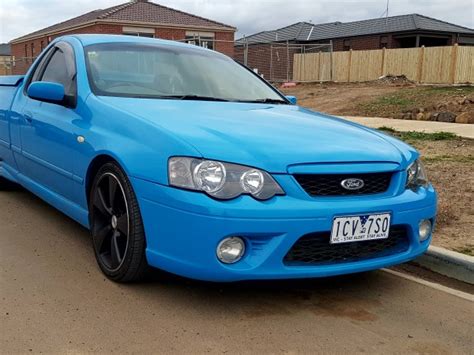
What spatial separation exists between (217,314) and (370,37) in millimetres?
39676

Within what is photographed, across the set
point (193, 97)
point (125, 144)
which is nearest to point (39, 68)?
point (193, 97)

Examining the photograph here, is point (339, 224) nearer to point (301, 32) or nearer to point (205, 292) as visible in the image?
point (205, 292)

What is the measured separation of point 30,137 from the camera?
459 cm

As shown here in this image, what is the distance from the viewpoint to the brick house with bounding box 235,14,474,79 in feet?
110

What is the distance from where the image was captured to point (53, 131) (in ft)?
13.5

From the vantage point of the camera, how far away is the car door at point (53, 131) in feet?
12.9

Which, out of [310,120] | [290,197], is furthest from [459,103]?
[290,197]

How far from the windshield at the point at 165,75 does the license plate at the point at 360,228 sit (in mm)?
1565

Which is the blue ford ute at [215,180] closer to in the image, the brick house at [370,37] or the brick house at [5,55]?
the brick house at [370,37]

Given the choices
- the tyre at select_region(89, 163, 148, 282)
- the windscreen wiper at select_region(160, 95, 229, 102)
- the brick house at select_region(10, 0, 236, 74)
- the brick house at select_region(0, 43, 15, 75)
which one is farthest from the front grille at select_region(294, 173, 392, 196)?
the brick house at select_region(0, 43, 15, 75)

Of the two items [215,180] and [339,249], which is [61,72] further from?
[339,249]

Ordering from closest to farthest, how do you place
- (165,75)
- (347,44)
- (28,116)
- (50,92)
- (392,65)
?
(50,92), (165,75), (28,116), (392,65), (347,44)

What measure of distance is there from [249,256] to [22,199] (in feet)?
11.9

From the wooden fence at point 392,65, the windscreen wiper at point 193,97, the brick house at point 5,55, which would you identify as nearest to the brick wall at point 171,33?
the wooden fence at point 392,65
